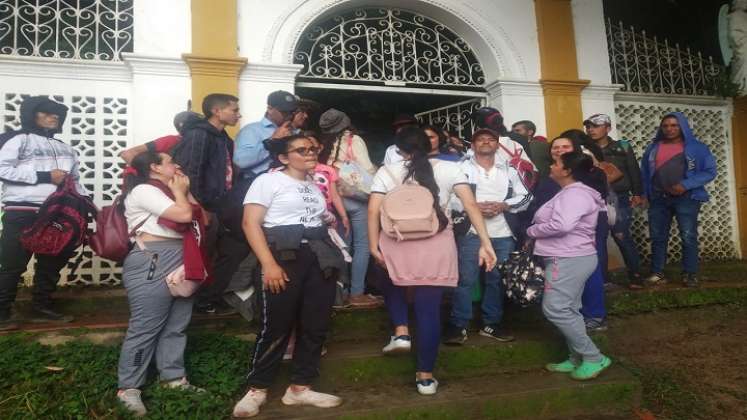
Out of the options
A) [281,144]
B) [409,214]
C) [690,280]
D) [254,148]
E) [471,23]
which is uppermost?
[471,23]

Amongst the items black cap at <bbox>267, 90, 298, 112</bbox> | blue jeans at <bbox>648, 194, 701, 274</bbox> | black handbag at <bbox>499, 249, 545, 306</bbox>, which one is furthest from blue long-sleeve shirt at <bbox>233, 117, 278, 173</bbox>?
blue jeans at <bbox>648, 194, 701, 274</bbox>

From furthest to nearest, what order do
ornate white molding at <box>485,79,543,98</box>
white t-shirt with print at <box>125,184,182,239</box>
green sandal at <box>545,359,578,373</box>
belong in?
ornate white molding at <box>485,79,543,98</box>, green sandal at <box>545,359,578,373</box>, white t-shirt with print at <box>125,184,182,239</box>

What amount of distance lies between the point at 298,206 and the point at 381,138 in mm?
6330

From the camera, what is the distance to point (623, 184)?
467 centimetres

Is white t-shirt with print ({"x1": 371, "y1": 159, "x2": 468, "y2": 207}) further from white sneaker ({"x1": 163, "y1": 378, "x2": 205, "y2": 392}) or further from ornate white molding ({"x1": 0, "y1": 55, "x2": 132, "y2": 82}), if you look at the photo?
ornate white molding ({"x1": 0, "y1": 55, "x2": 132, "y2": 82})

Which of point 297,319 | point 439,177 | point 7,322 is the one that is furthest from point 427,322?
point 7,322

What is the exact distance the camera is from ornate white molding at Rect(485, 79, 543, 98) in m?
5.93

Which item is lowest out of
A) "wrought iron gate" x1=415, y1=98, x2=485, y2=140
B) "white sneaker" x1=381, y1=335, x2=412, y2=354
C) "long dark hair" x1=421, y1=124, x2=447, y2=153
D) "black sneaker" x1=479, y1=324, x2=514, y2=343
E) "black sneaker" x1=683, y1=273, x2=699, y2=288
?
"black sneaker" x1=479, y1=324, x2=514, y2=343

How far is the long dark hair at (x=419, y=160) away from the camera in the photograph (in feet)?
10.2

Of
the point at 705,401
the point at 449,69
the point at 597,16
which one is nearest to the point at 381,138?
the point at 449,69

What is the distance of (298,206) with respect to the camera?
9.34 ft

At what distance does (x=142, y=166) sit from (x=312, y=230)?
3.28 ft

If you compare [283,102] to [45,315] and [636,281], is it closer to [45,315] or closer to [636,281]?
[45,315]

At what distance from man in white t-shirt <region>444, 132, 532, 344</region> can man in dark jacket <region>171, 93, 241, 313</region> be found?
5.05 ft
